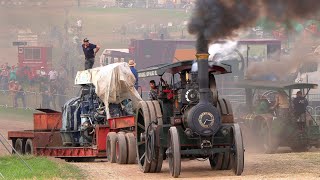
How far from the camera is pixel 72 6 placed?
2601 inches

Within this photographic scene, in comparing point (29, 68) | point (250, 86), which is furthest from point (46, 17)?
point (250, 86)

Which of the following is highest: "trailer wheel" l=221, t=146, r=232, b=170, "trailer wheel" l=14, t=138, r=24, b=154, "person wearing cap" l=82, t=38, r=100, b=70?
"person wearing cap" l=82, t=38, r=100, b=70

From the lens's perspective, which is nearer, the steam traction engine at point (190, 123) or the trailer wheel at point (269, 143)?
the steam traction engine at point (190, 123)

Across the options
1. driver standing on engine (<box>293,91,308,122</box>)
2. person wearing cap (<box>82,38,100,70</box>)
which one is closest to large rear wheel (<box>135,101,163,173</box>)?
person wearing cap (<box>82,38,100,70</box>)

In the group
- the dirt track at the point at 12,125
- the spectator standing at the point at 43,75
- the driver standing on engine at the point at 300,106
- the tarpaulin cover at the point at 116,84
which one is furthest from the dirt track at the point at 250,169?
the spectator standing at the point at 43,75

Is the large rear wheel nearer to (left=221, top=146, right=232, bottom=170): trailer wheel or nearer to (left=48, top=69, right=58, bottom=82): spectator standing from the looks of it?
(left=221, top=146, right=232, bottom=170): trailer wheel

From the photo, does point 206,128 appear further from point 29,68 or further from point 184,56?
point 29,68

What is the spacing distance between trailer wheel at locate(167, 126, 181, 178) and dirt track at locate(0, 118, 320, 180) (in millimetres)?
353

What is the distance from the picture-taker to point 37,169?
21531 mm

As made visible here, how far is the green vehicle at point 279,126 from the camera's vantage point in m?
29.3

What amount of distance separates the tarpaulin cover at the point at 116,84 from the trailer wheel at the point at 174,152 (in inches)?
263

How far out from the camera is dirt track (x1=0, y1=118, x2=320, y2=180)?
2027cm

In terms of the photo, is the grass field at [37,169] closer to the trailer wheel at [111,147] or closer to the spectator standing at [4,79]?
the trailer wheel at [111,147]

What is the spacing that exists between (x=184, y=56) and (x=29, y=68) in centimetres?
799
